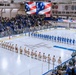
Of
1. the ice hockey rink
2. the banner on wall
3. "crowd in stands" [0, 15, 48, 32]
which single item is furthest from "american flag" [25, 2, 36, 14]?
the ice hockey rink

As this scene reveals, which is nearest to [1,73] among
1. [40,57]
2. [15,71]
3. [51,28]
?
[15,71]

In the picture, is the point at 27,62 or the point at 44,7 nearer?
the point at 27,62

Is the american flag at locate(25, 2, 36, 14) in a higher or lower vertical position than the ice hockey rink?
higher

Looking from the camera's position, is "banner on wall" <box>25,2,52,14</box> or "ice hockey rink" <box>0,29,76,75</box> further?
"banner on wall" <box>25,2,52,14</box>

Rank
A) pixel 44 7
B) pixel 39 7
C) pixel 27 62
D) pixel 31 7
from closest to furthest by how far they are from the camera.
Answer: pixel 27 62, pixel 44 7, pixel 39 7, pixel 31 7

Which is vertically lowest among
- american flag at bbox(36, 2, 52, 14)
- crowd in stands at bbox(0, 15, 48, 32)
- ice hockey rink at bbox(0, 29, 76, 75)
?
ice hockey rink at bbox(0, 29, 76, 75)

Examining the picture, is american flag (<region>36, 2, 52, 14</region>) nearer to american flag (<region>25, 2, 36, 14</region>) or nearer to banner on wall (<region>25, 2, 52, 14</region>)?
banner on wall (<region>25, 2, 52, 14</region>)

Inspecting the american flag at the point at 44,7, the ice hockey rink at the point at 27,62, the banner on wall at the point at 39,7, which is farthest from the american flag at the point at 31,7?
the ice hockey rink at the point at 27,62

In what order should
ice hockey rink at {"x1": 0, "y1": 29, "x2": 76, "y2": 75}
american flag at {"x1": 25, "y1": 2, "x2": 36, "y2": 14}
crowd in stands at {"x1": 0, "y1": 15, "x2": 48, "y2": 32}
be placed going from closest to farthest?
ice hockey rink at {"x1": 0, "y1": 29, "x2": 76, "y2": 75} < crowd in stands at {"x1": 0, "y1": 15, "x2": 48, "y2": 32} < american flag at {"x1": 25, "y1": 2, "x2": 36, "y2": 14}

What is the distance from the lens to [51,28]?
29094 millimetres

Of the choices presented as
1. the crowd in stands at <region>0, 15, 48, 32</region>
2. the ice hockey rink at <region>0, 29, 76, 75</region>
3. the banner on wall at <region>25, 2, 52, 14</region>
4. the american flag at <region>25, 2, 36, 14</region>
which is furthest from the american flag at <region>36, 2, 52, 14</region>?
the ice hockey rink at <region>0, 29, 76, 75</region>

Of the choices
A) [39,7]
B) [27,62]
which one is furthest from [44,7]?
[27,62]

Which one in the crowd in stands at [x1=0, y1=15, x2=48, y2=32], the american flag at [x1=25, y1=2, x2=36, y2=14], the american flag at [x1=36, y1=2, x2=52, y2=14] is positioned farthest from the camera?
the american flag at [x1=25, y1=2, x2=36, y2=14]

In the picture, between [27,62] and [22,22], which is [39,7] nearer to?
[22,22]
